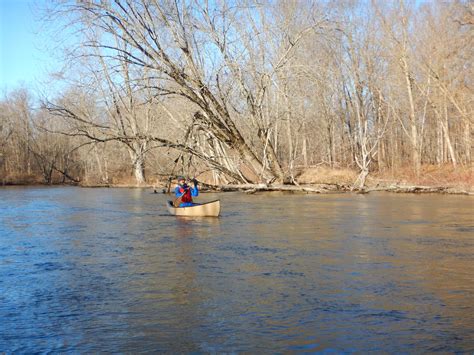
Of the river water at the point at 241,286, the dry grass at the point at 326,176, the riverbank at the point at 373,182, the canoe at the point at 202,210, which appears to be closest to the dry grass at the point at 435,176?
the riverbank at the point at 373,182

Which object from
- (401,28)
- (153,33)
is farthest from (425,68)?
(153,33)

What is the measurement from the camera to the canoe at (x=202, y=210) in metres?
18.0

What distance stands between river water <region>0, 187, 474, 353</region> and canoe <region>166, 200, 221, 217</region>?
86 centimetres

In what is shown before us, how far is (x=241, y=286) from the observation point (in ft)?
29.2

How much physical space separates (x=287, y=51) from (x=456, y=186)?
10.8 m

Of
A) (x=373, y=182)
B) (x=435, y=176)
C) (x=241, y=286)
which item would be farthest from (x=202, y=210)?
(x=435, y=176)

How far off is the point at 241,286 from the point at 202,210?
9.61 metres

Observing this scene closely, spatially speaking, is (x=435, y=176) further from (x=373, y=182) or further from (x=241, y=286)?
(x=241, y=286)

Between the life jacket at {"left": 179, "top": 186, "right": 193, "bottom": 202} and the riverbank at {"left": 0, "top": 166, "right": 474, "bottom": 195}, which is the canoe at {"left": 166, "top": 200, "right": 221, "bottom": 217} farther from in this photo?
the riverbank at {"left": 0, "top": 166, "right": 474, "bottom": 195}

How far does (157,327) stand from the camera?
6.95 meters

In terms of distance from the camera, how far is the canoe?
18.0 meters

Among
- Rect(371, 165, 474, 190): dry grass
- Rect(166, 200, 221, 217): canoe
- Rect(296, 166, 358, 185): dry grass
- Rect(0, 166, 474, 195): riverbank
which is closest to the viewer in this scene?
Rect(166, 200, 221, 217): canoe

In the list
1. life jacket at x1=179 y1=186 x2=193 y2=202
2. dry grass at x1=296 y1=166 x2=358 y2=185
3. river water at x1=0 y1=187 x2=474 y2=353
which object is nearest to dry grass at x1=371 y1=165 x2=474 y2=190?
dry grass at x1=296 y1=166 x2=358 y2=185

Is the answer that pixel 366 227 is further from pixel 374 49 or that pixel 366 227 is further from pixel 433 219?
pixel 374 49
